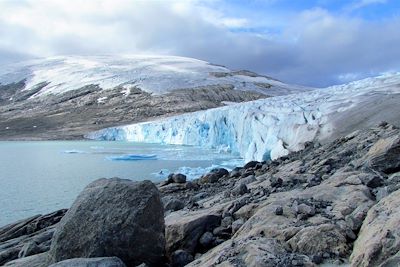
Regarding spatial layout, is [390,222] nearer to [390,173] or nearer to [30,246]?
[390,173]

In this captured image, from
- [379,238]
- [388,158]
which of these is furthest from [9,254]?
[379,238]

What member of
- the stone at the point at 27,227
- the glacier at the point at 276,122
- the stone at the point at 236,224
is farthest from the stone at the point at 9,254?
the glacier at the point at 276,122

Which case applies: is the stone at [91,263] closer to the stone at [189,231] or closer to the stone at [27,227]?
the stone at [189,231]

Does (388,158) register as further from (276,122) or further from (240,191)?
(276,122)

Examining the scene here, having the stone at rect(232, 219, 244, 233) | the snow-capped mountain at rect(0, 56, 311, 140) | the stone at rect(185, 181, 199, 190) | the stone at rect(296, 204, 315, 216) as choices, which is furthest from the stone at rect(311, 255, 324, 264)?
the snow-capped mountain at rect(0, 56, 311, 140)

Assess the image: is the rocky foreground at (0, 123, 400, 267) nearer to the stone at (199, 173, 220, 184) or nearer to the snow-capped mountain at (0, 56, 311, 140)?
the stone at (199, 173, 220, 184)
